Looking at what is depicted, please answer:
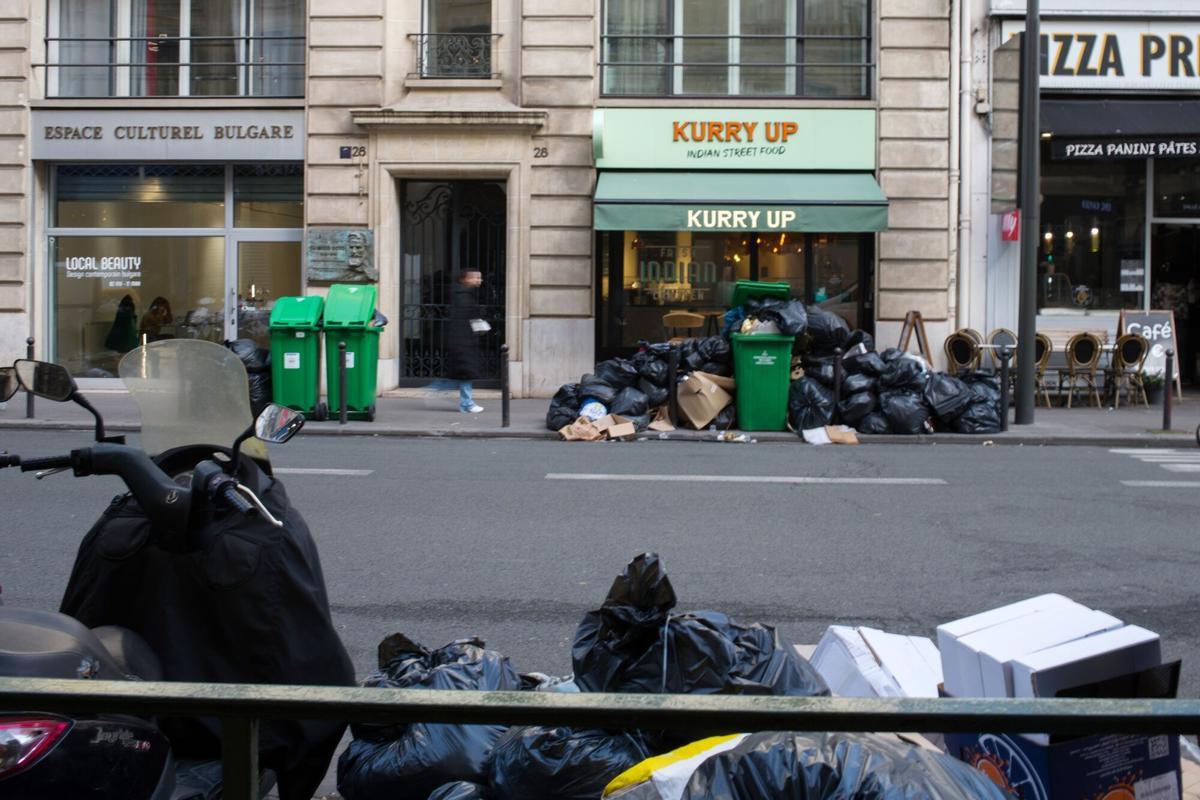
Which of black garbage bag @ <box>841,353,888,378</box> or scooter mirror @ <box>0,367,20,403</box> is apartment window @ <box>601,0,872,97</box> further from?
scooter mirror @ <box>0,367,20,403</box>

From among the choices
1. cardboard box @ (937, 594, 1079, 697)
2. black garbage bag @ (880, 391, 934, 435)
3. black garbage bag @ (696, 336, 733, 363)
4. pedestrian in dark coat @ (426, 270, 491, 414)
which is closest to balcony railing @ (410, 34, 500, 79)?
pedestrian in dark coat @ (426, 270, 491, 414)

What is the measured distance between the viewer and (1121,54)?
17344 mm

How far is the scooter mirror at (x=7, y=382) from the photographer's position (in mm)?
3006

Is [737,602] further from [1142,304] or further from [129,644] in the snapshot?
[1142,304]

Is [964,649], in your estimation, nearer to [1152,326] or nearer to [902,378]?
[902,378]

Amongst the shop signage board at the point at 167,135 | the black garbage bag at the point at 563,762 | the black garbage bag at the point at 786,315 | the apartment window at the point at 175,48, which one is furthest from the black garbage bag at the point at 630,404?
the black garbage bag at the point at 563,762

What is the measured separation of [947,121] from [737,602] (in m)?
12.9

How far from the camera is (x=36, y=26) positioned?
18312mm

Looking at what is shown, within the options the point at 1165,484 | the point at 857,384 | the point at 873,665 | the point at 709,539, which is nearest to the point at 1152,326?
the point at 857,384

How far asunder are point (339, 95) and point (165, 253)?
3.59 meters

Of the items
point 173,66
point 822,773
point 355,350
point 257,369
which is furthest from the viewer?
point 173,66

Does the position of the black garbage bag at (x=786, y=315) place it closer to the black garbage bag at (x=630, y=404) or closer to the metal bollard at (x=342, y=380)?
the black garbage bag at (x=630, y=404)

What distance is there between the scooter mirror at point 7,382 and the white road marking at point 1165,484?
29.7 ft

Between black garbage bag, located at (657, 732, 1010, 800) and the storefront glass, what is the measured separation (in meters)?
16.9
